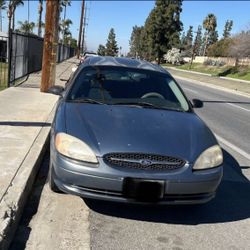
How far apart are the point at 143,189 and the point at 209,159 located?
767 mm

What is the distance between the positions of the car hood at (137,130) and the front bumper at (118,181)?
0.18 metres

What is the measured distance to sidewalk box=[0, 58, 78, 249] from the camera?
14.2ft

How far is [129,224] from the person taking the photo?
15.3 feet

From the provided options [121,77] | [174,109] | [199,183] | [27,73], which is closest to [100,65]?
[121,77]

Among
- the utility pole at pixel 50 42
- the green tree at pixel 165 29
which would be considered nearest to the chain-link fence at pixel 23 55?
the utility pole at pixel 50 42

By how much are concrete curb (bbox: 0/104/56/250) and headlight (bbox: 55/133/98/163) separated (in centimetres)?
62

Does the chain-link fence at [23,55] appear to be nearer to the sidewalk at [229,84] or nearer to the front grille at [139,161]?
the front grille at [139,161]

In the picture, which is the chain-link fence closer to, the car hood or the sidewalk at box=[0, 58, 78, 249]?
the sidewalk at box=[0, 58, 78, 249]

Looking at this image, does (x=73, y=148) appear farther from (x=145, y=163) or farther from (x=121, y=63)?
(x=121, y=63)

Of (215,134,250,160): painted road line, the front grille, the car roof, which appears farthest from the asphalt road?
(215,134,250,160): painted road line

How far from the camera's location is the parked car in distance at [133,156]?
4438mm

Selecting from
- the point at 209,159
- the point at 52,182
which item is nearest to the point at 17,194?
the point at 52,182

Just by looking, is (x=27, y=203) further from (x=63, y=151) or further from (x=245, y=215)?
(x=245, y=215)

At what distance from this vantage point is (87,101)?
573cm
